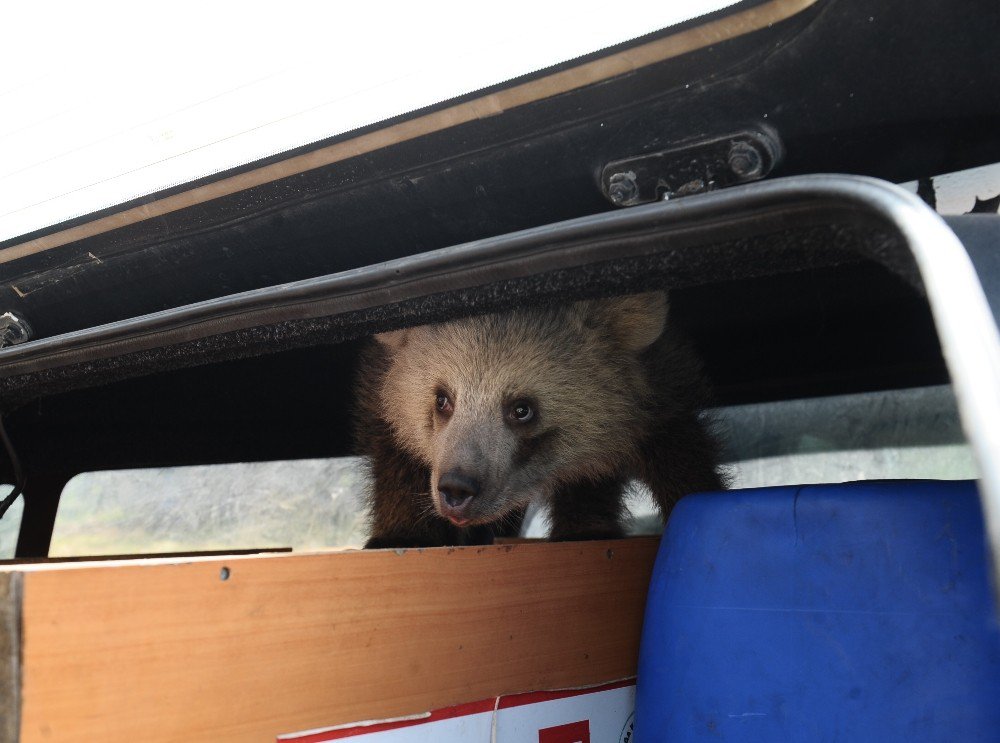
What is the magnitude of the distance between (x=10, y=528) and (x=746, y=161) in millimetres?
3461

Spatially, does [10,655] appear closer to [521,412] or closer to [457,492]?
[457,492]

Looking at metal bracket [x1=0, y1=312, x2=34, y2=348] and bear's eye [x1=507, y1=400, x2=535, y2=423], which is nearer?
metal bracket [x1=0, y1=312, x2=34, y2=348]

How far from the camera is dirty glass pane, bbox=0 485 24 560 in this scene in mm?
3754

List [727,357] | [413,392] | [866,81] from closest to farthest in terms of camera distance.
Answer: [866,81] < [413,392] < [727,357]

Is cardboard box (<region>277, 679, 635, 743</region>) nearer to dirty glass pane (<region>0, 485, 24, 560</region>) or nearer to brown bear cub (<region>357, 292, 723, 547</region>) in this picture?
brown bear cub (<region>357, 292, 723, 547</region>)

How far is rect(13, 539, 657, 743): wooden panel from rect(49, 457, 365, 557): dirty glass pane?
183 cm

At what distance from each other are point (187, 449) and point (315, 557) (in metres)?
2.51

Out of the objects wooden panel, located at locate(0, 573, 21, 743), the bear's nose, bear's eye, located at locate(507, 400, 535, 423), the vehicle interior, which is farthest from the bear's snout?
wooden panel, located at locate(0, 573, 21, 743)

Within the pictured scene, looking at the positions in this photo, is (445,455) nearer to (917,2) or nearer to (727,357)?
(727,357)

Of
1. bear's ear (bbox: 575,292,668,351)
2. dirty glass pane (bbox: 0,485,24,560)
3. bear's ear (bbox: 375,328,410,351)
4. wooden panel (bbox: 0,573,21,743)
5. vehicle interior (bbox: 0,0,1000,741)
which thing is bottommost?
wooden panel (bbox: 0,573,21,743)

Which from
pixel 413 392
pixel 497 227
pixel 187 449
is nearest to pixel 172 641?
pixel 497 227

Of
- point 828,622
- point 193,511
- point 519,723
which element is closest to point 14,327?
point 193,511

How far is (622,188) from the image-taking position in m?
1.71

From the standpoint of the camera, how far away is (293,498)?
4.21 m
